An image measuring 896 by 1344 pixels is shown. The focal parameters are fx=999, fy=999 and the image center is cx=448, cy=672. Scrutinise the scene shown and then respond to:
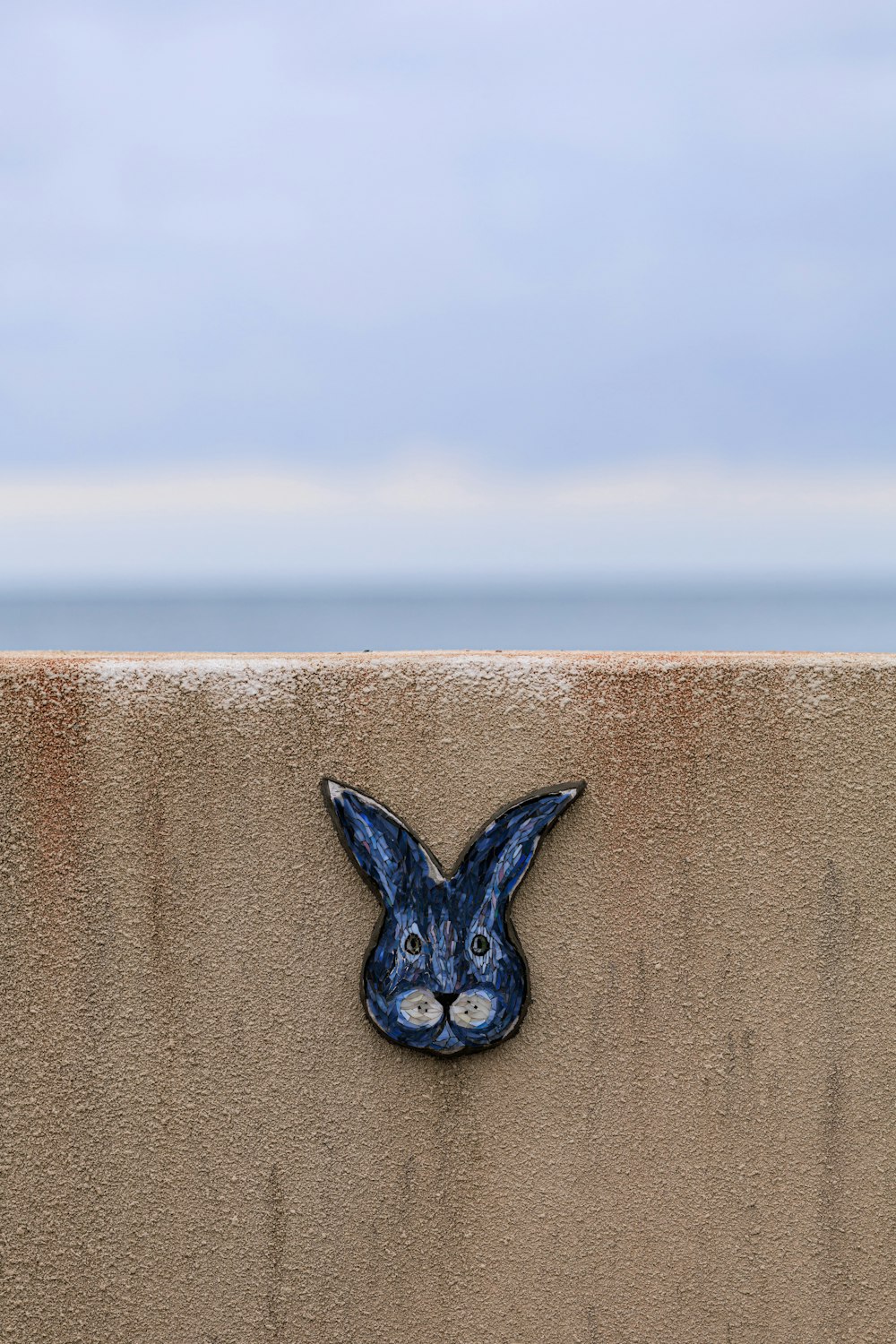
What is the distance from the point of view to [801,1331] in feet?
6.82

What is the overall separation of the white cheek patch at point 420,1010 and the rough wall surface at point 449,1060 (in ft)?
0.32

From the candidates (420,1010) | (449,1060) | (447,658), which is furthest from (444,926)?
(447,658)

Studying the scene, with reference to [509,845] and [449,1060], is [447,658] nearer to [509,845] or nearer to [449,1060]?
[509,845]

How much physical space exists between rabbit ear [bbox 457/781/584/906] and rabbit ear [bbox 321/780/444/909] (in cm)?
8

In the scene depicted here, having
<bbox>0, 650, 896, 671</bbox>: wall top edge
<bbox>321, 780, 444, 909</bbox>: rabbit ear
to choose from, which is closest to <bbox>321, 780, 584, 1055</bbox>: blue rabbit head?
<bbox>321, 780, 444, 909</bbox>: rabbit ear

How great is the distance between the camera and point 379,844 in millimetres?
1948

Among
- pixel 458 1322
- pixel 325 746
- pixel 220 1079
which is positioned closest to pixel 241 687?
pixel 325 746

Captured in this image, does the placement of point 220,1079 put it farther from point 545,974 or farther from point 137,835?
point 545,974

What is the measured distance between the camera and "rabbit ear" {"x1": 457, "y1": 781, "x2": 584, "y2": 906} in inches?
77.4

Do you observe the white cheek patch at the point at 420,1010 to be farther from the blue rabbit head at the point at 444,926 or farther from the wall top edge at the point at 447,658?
the wall top edge at the point at 447,658

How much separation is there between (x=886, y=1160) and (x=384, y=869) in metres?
1.22

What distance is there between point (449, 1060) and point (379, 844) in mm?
465

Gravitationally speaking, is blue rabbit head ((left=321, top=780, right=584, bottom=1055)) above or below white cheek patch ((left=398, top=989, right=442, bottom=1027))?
above

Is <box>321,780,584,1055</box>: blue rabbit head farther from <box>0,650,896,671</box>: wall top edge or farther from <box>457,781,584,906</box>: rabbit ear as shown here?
<box>0,650,896,671</box>: wall top edge
